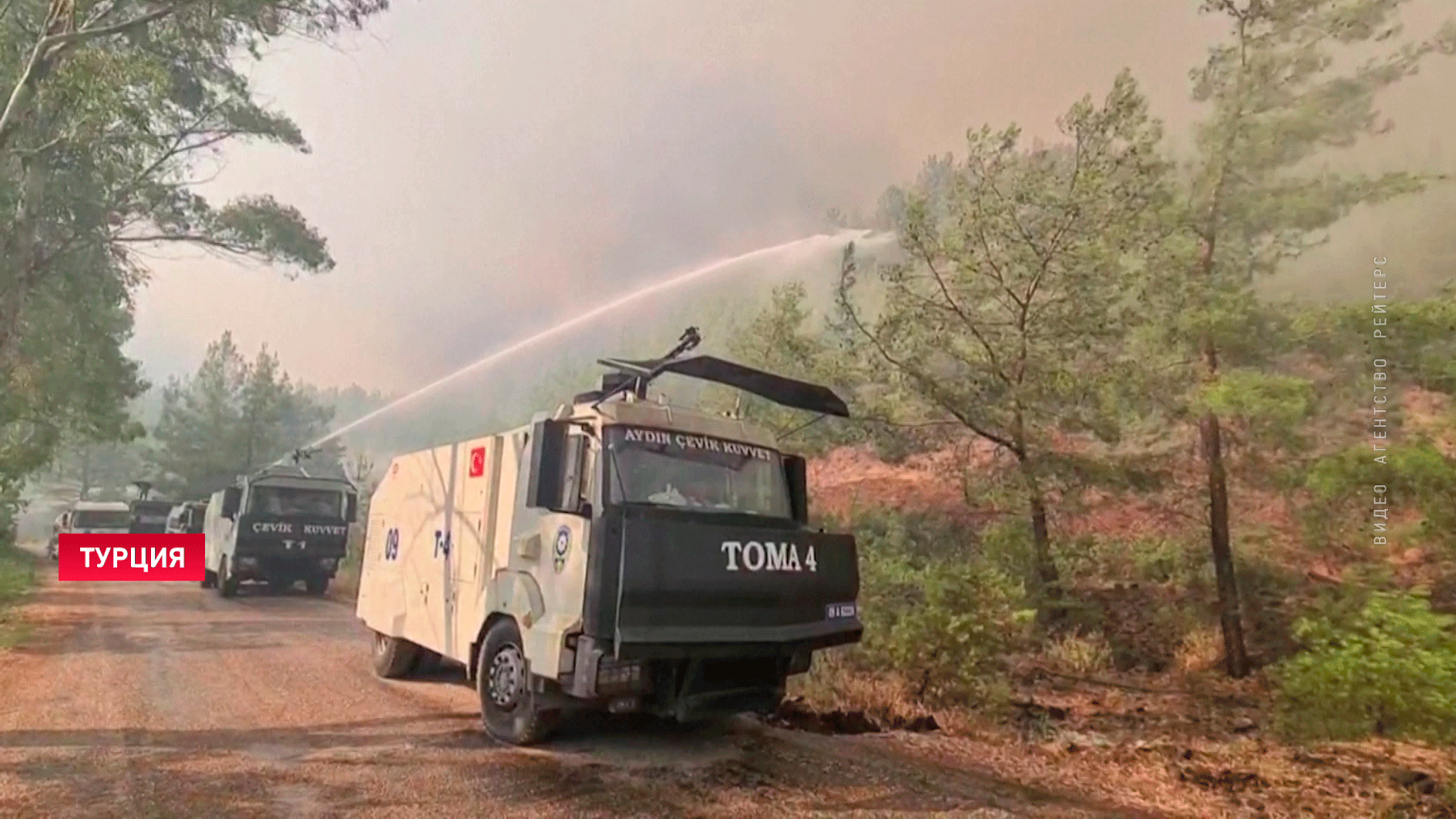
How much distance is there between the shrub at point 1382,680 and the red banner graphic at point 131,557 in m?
25.7

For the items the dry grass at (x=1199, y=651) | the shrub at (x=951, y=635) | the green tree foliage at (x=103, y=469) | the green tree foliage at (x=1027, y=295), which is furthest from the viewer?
the green tree foliage at (x=103, y=469)

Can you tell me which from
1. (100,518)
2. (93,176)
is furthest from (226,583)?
(100,518)

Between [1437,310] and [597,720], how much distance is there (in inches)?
405

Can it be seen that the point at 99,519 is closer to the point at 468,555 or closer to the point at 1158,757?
the point at 468,555

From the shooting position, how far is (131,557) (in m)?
31.5

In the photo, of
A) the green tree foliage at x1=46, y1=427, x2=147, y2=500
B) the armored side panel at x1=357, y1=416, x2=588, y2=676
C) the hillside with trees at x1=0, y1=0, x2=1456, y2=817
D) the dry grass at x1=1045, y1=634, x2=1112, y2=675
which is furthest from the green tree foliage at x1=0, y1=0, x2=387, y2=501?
the green tree foliage at x1=46, y1=427, x2=147, y2=500

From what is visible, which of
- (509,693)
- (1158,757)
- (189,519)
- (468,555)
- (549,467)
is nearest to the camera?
(549,467)

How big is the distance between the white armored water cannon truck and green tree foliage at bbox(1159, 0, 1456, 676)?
22.1 feet

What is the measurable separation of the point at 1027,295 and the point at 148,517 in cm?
3447

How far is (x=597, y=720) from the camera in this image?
7.15 metres

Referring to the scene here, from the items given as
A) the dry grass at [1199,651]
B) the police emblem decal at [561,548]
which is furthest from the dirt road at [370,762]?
the dry grass at [1199,651]

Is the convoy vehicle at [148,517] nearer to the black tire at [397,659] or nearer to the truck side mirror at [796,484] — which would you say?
the black tire at [397,659]

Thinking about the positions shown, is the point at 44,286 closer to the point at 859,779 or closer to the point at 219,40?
the point at 219,40

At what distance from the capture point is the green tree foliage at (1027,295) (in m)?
11.8
